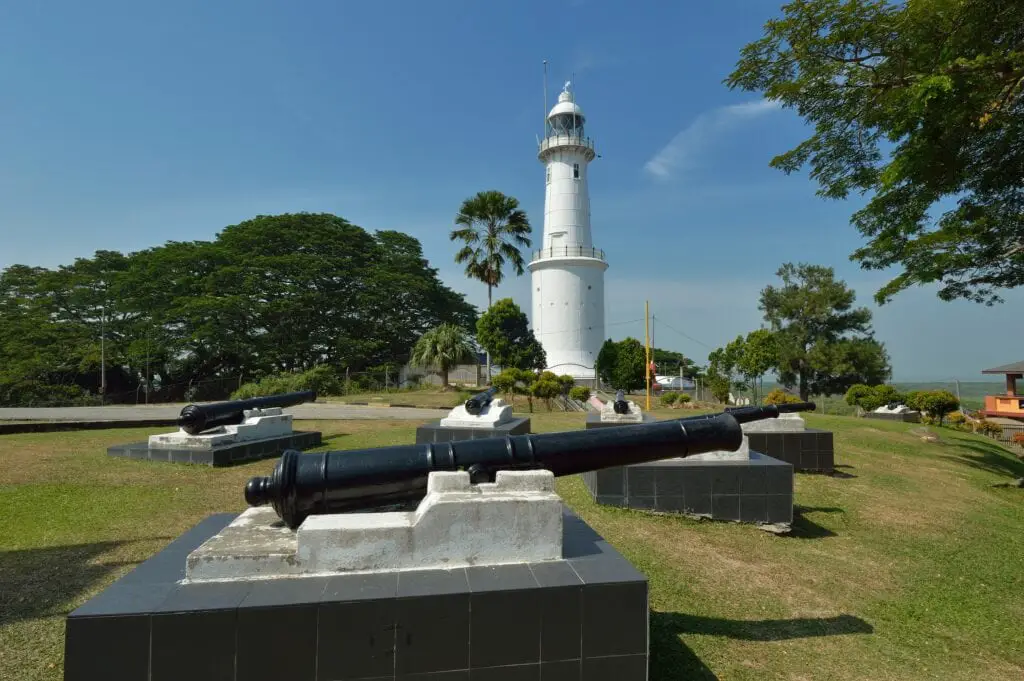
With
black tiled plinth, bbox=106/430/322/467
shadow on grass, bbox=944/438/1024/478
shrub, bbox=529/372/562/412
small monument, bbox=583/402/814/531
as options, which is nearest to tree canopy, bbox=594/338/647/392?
shrub, bbox=529/372/562/412

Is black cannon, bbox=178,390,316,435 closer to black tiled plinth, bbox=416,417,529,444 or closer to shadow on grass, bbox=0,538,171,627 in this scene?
black tiled plinth, bbox=416,417,529,444

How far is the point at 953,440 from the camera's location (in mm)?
16469

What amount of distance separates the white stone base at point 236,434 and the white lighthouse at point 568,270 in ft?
85.4

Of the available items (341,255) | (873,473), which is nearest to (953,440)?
(873,473)

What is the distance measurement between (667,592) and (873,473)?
7738 millimetres

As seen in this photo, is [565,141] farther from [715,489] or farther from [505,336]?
[715,489]

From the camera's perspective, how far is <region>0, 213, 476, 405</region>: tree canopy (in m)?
30.8

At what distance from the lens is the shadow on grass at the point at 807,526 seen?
21.3 feet

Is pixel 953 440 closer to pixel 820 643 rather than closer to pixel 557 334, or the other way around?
pixel 820 643

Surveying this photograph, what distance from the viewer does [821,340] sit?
123 ft

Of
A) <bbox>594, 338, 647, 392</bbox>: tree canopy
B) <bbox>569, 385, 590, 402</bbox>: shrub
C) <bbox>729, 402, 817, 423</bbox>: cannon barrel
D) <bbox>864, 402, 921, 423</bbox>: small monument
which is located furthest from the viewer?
<bbox>594, 338, 647, 392</bbox>: tree canopy

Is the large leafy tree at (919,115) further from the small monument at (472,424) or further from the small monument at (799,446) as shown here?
the small monument at (472,424)

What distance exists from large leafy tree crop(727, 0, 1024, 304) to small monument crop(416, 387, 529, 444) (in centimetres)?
797

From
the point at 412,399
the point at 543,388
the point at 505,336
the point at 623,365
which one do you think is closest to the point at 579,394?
the point at 543,388
